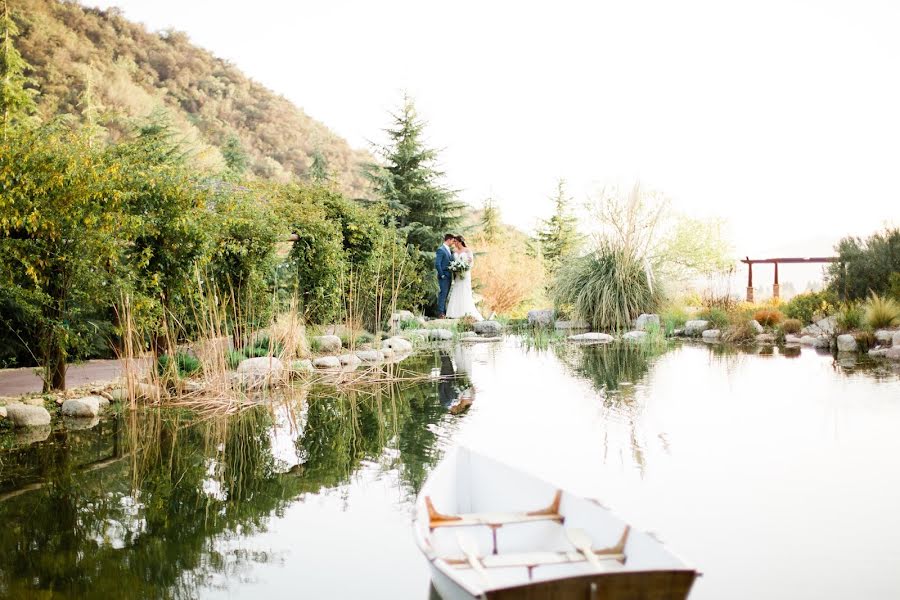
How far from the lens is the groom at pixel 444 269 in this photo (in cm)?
1552

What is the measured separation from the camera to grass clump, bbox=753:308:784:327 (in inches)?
533

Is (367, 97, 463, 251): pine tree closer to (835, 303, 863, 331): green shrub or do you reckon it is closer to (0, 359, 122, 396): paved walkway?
(835, 303, 863, 331): green shrub

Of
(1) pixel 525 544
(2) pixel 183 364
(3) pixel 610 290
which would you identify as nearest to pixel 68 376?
(2) pixel 183 364

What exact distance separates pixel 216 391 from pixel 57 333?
4.80ft

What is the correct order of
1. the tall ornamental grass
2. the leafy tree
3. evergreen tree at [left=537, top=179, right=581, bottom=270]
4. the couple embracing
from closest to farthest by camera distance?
the leafy tree
the tall ornamental grass
the couple embracing
evergreen tree at [left=537, top=179, right=581, bottom=270]

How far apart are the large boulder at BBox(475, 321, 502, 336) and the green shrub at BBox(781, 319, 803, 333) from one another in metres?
Result: 5.15

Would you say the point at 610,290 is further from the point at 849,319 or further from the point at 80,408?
the point at 80,408

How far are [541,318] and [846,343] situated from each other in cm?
590

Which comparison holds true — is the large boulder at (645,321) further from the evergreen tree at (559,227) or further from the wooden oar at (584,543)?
the evergreen tree at (559,227)

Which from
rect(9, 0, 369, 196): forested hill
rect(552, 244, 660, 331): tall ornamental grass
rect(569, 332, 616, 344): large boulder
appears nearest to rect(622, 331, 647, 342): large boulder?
rect(569, 332, 616, 344): large boulder

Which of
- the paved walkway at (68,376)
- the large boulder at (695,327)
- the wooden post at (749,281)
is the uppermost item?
the wooden post at (749,281)

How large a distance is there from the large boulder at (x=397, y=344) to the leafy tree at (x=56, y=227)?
503 cm

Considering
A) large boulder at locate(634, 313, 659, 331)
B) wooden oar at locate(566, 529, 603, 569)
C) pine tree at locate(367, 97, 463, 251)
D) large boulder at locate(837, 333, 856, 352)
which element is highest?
pine tree at locate(367, 97, 463, 251)

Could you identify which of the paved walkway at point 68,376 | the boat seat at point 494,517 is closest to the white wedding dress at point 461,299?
the paved walkway at point 68,376
